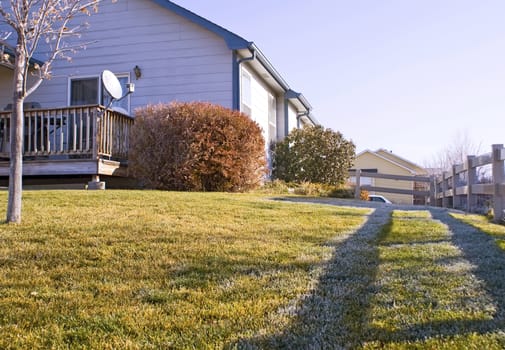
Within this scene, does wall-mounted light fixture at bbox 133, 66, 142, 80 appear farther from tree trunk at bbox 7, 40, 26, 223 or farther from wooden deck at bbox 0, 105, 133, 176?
tree trunk at bbox 7, 40, 26, 223

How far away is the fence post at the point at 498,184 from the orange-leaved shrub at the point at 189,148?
433cm

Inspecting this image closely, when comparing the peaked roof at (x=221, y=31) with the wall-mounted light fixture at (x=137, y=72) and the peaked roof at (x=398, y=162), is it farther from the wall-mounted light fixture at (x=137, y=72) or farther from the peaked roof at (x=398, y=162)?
the peaked roof at (x=398, y=162)

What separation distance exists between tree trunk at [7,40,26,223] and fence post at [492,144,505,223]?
597 centimetres

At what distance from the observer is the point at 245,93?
463 inches

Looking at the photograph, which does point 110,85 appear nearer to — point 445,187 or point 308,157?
point 308,157

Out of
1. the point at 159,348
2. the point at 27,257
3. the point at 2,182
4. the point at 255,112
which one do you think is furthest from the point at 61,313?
the point at 255,112

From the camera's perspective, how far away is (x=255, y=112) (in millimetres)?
12781

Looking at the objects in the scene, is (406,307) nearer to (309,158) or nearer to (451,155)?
(309,158)

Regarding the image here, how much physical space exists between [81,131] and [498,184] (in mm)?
A: 7007

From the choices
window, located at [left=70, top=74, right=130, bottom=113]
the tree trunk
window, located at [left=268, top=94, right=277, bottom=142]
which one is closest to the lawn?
the tree trunk

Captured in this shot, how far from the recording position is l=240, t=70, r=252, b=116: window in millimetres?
11361

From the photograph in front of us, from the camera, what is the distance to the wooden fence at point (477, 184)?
6422 mm

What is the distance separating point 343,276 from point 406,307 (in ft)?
2.22

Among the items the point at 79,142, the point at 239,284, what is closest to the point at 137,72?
the point at 79,142
